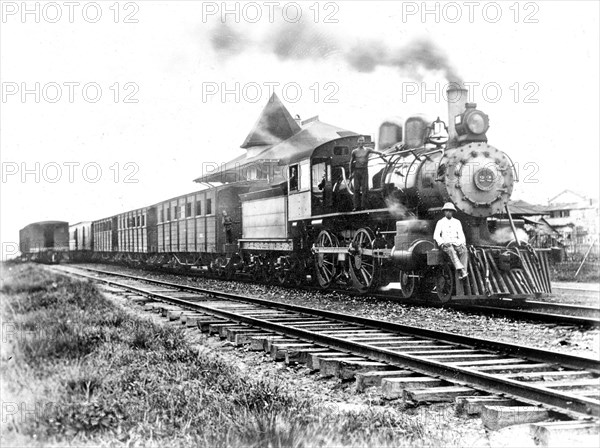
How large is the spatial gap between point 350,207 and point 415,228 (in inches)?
104

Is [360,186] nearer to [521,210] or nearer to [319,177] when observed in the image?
[319,177]

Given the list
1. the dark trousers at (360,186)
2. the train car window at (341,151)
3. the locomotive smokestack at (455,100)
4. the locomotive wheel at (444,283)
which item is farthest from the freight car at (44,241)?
the locomotive smokestack at (455,100)

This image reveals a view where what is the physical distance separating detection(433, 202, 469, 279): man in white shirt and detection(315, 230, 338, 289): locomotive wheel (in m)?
3.85

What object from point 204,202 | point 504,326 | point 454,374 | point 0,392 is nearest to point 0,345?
point 0,392

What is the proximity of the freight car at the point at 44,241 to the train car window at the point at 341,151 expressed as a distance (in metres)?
33.0

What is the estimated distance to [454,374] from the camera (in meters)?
5.15

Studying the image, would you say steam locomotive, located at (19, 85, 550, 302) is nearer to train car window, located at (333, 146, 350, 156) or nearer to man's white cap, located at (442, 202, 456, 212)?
train car window, located at (333, 146, 350, 156)

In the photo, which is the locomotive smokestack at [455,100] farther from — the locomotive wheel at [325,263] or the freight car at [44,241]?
the freight car at [44,241]

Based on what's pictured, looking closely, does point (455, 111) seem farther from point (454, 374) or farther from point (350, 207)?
point (454, 374)

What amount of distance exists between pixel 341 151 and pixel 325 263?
2582 millimetres

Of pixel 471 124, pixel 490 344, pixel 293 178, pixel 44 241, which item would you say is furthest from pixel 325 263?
pixel 44 241

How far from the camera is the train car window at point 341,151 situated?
1428 centimetres

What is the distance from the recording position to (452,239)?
10.3 m

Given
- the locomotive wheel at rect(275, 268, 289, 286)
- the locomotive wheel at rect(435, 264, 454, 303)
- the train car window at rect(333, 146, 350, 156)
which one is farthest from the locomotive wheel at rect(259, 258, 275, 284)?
the locomotive wheel at rect(435, 264, 454, 303)
